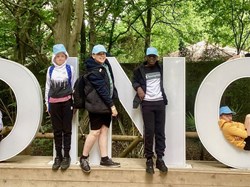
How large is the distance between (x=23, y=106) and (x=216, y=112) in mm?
2335

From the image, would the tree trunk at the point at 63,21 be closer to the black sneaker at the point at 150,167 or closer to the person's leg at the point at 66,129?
the person's leg at the point at 66,129

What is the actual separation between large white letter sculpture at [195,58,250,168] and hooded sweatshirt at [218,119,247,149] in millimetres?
64

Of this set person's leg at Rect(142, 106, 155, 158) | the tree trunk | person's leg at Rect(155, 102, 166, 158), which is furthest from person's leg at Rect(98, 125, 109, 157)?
the tree trunk

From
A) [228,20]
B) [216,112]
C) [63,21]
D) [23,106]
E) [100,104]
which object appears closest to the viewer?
[100,104]

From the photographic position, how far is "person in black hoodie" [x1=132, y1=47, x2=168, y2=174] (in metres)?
4.18

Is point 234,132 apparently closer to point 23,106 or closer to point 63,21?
point 23,106

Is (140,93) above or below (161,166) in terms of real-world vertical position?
above

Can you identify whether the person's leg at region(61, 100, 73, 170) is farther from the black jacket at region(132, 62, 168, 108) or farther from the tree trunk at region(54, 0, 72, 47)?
the tree trunk at region(54, 0, 72, 47)

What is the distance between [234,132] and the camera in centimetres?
420

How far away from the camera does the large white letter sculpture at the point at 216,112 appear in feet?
14.1

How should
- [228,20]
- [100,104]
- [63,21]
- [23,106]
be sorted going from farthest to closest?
[228,20] → [63,21] → [23,106] → [100,104]

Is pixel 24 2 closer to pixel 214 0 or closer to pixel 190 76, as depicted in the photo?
pixel 190 76

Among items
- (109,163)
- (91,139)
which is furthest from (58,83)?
(109,163)

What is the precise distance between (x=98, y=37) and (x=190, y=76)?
2506 millimetres
